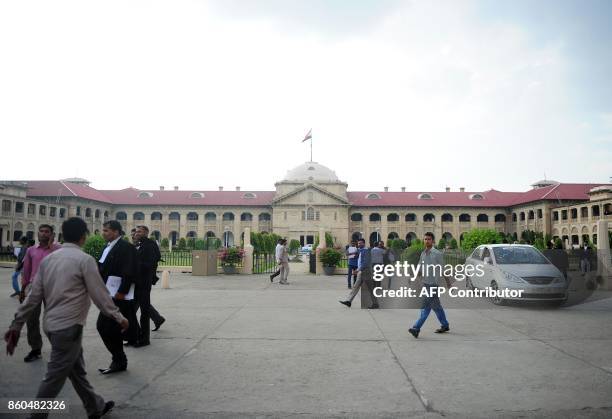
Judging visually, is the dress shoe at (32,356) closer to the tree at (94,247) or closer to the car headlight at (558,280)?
the car headlight at (558,280)

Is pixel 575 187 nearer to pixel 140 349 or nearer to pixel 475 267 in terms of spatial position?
pixel 475 267

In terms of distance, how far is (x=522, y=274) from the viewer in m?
10.7

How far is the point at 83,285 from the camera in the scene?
3.77m

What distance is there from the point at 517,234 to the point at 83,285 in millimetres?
62215

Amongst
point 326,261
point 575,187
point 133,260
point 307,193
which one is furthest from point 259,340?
point 575,187

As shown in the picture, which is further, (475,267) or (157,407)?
(475,267)

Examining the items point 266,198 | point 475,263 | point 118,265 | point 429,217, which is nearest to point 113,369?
point 118,265

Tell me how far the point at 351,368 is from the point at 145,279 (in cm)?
360

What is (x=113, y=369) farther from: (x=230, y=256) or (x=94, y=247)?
(x=94, y=247)

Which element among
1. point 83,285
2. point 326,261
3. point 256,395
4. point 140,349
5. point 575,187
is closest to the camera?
point 83,285

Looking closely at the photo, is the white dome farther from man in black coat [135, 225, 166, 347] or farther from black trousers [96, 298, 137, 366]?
black trousers [96, 298, 137, 366]

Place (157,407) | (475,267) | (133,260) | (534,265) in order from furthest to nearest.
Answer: (475,267), (534,265), (133,260), (157,407)

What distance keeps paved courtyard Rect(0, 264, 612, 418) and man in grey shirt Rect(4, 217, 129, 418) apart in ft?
2.08

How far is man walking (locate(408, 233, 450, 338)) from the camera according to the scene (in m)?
7.23
